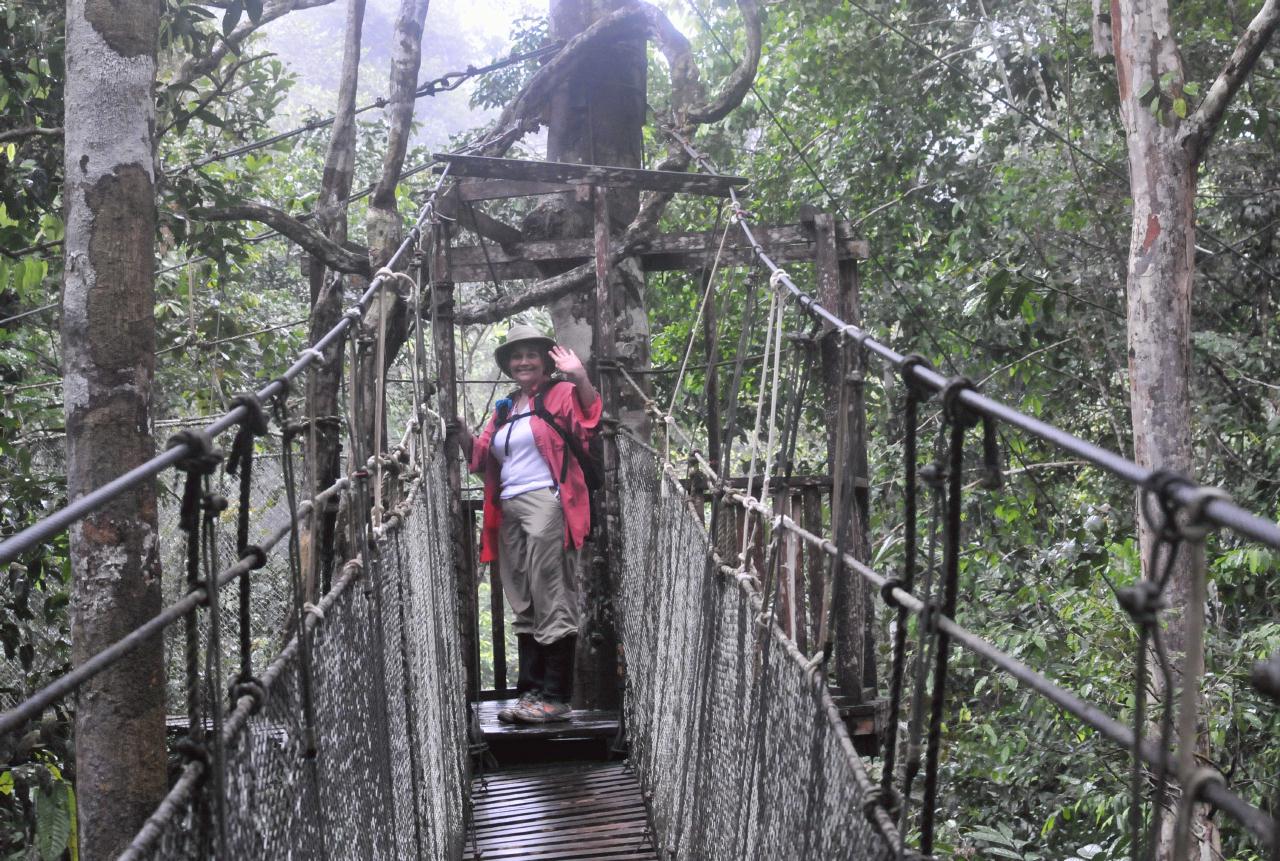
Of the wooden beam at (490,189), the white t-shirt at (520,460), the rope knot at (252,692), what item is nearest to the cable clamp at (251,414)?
the rope knot at (252,692)

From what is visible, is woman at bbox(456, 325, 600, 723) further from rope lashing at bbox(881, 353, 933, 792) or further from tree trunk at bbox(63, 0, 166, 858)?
rope lashing at bbox(881, 353, 933, 792)

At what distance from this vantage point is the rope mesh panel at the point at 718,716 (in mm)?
1458

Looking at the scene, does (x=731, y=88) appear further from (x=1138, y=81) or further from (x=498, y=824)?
(x=498, y=824)

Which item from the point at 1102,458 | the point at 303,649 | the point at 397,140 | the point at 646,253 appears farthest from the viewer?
the point at 646,253

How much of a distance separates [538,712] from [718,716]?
5.92 ft

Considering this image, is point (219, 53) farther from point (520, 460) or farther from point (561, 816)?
point (561, 816)

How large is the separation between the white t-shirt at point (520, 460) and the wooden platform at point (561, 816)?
869mm

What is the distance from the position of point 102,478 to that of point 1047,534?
14.0 feet

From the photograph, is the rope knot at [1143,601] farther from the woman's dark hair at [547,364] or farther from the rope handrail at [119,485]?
the woman's dark hair at [547,364]

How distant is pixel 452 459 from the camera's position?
4.18m

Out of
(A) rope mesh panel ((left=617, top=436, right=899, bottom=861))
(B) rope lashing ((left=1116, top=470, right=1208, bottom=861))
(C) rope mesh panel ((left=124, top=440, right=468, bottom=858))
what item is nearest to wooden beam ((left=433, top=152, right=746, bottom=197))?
(A) rope mesh panel ((left=617, top=436, right=899, bottom=861))

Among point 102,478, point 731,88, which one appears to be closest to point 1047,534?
point 731,88

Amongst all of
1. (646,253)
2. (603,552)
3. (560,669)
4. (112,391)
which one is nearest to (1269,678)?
(112,391)

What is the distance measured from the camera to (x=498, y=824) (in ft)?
11.4
